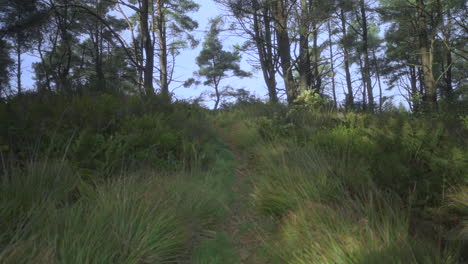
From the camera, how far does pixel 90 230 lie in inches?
66.4

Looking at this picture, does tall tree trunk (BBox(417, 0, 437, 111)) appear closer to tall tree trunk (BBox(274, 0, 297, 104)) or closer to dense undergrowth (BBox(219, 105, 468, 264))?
tall tree trunk (BBox(274, 0, 297, 104))

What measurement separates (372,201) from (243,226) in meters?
1.21

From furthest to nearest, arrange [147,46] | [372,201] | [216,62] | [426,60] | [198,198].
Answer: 1. [216,62]
2. [426,60]
3. [147,46]
4. [198,198]
5. [372,201]

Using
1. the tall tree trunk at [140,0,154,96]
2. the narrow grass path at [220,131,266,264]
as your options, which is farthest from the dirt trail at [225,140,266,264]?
the tall tree trunk at [140,0,154,96]

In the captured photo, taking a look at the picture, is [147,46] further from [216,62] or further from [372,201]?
[216,62]

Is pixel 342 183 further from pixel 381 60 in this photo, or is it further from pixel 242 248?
pixel 381 60

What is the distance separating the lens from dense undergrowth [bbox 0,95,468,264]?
1602 millimetres

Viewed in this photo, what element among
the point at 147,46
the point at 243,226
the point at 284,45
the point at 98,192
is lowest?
the point at 243,226

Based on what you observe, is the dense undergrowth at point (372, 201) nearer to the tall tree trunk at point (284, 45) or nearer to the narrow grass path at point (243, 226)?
the narrow grass path at point (243, 226)

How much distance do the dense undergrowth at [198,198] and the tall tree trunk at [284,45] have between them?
555 cm

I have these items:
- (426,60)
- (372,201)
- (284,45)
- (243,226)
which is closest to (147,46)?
(284,45)

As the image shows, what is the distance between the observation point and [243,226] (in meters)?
2.47

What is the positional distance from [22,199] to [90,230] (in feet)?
2.82

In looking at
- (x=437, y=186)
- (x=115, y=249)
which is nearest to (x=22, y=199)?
(x=115, y=249)
